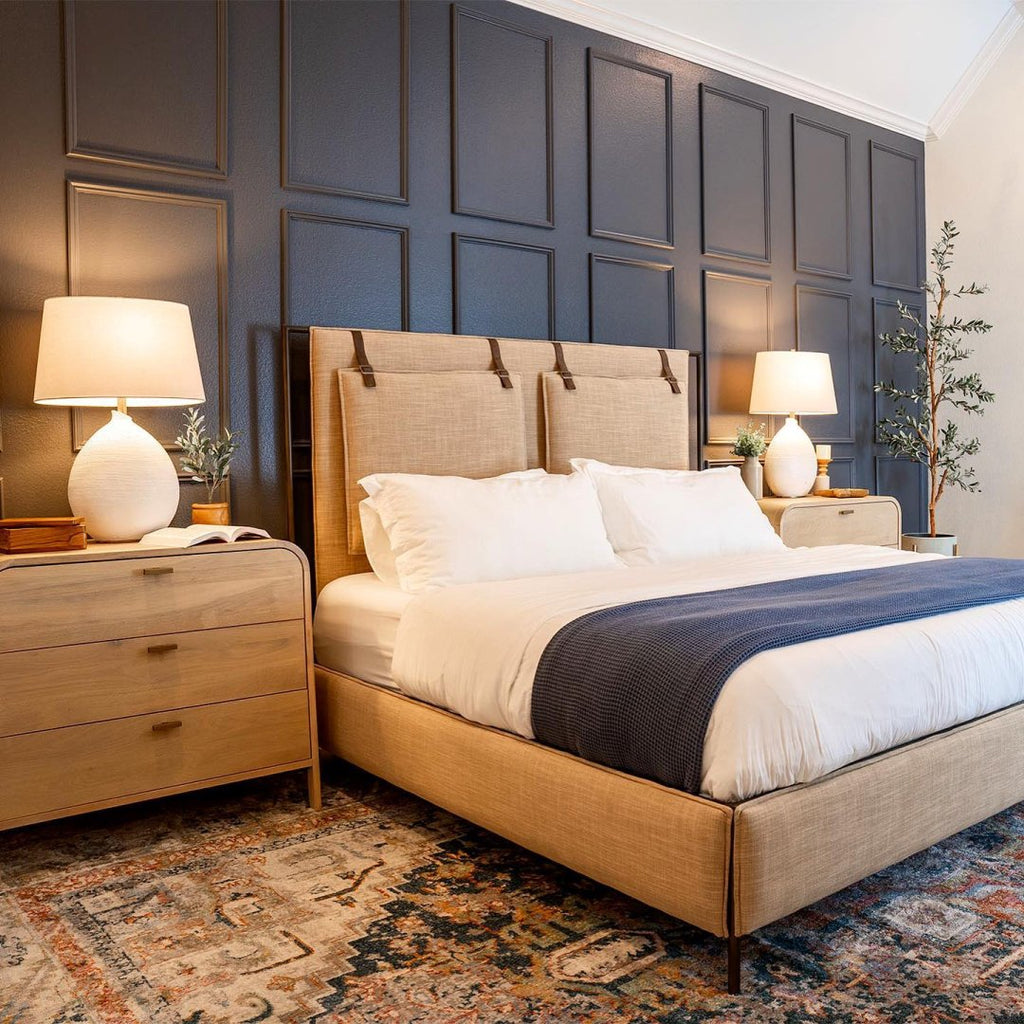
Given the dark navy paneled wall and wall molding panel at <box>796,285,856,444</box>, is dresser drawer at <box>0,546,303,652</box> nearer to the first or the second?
the dark navy paneled wall

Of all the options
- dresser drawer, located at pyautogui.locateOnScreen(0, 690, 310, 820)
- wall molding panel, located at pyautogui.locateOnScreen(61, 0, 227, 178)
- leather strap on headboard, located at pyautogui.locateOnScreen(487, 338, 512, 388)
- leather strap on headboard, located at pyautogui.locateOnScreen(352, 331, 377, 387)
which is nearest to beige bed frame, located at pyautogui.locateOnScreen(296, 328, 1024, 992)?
dresser drawer, located at pyautogui.locateOnScreen(0, 690, 310, 820)

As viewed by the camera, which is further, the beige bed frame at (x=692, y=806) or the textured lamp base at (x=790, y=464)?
the textured lamp base at (x=790, y=464)

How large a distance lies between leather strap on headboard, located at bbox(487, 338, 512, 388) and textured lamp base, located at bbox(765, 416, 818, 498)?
1.51 meters

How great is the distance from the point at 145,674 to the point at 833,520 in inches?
120

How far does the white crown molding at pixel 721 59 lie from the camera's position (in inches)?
166

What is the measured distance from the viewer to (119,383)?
2.71 m

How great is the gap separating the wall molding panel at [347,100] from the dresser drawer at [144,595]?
1.46 meters

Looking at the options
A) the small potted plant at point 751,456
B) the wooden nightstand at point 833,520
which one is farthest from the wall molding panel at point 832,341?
the small potted plant at point 751,456

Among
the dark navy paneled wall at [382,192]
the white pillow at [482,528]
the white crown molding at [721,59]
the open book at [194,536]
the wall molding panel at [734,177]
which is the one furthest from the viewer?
the wall molding panel at [734,177]

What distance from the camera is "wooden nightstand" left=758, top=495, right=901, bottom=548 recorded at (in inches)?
171

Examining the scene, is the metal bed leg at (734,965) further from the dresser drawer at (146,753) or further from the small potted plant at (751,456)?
the small potted plant at (751,456)

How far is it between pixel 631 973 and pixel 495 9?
351 centimetres

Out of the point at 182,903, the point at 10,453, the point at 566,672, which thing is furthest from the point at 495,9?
the point at 182,903

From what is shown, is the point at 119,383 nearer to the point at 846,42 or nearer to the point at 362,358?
the point at 362,358
